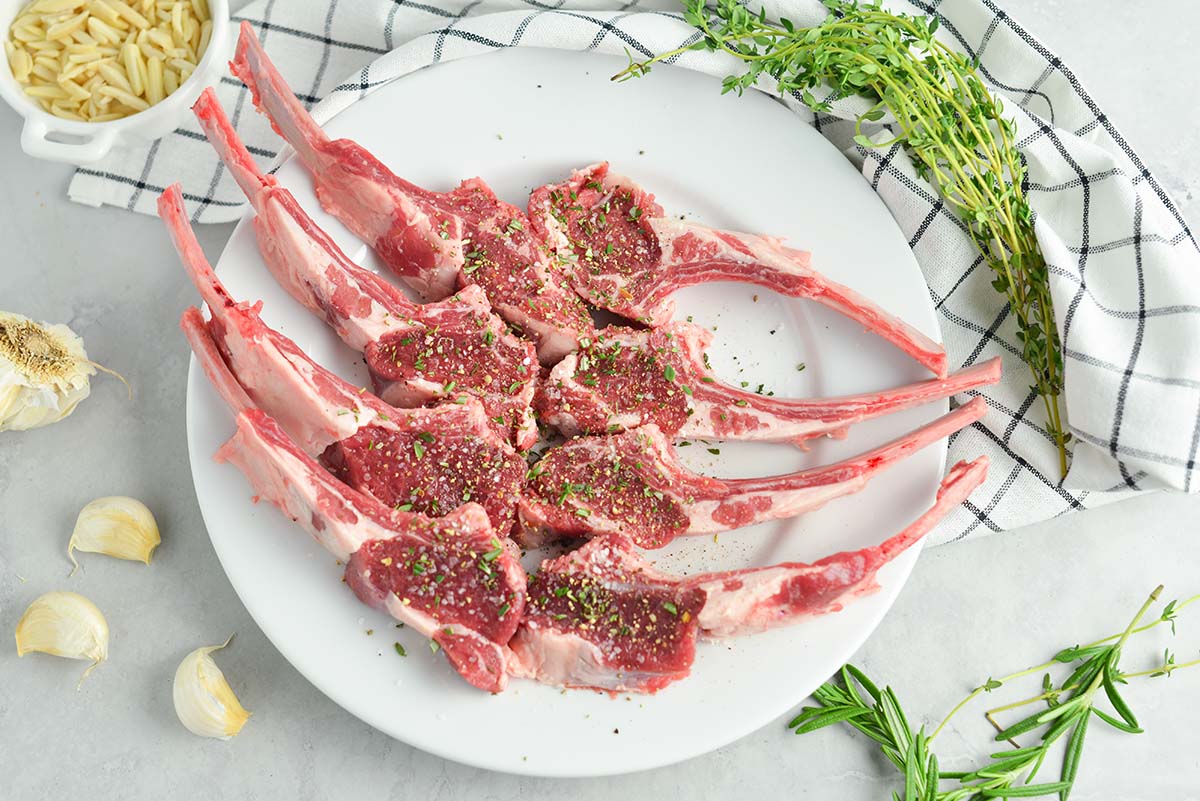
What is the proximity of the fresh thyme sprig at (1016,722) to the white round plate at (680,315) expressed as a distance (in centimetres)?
37

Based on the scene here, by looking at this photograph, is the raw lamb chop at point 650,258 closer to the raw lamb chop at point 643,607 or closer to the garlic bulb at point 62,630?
the raw lamb chop at point 643,607

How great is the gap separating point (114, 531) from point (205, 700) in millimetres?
623

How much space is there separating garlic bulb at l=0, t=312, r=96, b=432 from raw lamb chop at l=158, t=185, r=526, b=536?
63 cm

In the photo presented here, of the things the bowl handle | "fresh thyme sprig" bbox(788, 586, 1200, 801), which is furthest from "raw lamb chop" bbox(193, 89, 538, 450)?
"fresh thyme sprig" bbox(788, 586, 1200, 801)

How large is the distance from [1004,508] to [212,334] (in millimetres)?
2529

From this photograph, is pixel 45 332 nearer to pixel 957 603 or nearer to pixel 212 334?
pixel 212 334

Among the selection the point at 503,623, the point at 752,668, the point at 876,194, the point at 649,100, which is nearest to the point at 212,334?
the point at 503,623

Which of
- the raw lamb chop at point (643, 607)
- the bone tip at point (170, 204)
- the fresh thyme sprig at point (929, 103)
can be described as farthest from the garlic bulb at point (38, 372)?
the fresh thyme sprig at point (929, 103)

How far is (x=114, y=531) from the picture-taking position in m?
3.29

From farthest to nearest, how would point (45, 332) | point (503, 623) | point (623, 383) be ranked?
1. point (45, 332)
2. point (623, 383)
3. point (503, 623)

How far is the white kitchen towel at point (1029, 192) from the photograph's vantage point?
308 cm

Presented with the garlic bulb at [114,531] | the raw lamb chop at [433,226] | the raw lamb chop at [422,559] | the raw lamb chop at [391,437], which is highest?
the raw lamb chop at [433,226]

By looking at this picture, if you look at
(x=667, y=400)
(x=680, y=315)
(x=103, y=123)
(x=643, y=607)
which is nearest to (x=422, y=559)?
(x=643, y=607)

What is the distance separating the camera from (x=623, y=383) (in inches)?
121
